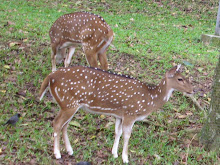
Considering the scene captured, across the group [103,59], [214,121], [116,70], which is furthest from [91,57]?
[214,121]

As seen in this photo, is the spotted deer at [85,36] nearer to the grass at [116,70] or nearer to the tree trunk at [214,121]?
the grass at [116,70]

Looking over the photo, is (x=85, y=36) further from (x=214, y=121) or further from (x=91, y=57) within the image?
(x=214, y=121)

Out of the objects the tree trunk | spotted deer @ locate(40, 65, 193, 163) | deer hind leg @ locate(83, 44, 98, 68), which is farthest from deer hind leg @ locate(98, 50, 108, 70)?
the tree trunk

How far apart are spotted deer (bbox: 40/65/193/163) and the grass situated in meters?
0.51

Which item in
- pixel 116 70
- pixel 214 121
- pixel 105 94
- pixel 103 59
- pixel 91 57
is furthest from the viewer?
pixel 116 70

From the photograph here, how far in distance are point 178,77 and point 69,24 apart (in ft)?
10.7

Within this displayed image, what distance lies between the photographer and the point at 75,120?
19.3 ft

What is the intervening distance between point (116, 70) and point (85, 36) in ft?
4.12

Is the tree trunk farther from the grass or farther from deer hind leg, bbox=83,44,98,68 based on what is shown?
deer hind leg, bbox=83,44,98,68

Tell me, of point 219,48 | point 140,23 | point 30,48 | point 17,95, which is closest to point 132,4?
point 140,23

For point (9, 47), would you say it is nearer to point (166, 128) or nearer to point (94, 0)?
point (166, 128)

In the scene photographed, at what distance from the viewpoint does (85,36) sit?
693cm

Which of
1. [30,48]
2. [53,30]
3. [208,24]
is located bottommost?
[208,24]

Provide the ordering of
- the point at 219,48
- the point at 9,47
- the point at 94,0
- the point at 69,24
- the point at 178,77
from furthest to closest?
the point at 94,0
the point at 219,48
the point at 9,47
the point at 69,24
the point at 178,77
